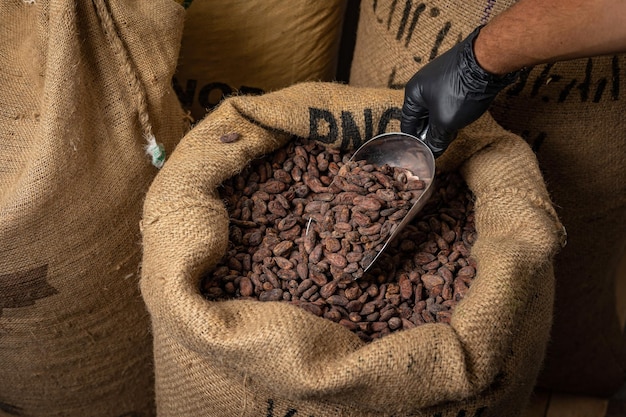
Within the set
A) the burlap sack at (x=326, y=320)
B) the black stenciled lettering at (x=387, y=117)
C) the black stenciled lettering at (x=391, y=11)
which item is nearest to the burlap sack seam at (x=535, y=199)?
the burlap sack at (x=326, y=320)

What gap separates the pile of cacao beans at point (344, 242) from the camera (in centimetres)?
108

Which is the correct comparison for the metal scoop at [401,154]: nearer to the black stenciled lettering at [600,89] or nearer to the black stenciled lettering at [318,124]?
the black stenciled lettering at [318,124]

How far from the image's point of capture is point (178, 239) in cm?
104

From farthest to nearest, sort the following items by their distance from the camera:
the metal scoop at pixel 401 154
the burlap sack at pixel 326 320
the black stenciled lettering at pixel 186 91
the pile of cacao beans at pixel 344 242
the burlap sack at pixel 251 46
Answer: the black stenciled lettering at pixel 186 91, the burlap sack at pixel 251 46, the metal scoop at pixel 401 154, the pile of cacao beans at pixel 344 242, the burlap sack at pixel 326 320

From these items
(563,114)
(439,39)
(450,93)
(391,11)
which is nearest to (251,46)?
(391,11)

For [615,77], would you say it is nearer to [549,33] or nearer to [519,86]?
[519,86]

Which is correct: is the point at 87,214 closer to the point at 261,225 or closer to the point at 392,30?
the point at 261,225

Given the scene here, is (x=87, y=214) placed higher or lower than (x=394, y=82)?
lower

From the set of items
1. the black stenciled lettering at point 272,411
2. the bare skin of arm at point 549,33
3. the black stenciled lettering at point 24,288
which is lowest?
the black stenciled lettering at point 24,288

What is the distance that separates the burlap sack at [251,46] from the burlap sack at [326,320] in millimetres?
319

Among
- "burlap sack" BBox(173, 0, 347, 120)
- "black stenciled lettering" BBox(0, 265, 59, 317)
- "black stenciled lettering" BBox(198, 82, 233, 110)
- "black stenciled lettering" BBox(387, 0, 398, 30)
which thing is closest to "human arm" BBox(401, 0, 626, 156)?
"black stenciled lettering" BBox(387, 0, 398, 30)

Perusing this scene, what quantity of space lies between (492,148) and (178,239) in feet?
1.81

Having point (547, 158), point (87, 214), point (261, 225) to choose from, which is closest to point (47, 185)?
point (87, 214)

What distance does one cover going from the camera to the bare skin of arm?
96cm
